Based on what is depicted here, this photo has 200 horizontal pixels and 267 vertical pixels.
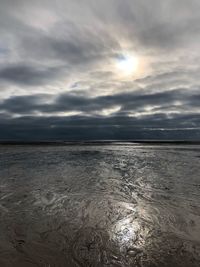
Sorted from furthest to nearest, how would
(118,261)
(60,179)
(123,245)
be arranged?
(60,179), (123,245), (118,261)

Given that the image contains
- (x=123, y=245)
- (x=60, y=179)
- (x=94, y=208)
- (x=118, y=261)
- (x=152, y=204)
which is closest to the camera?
(x=118, y=261)

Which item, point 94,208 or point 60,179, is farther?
point 60,179

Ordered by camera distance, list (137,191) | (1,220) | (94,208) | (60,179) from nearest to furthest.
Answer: (1,220), (94,208), (137,191), (60,179)

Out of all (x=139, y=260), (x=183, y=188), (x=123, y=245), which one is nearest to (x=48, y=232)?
(x=123, y=245)

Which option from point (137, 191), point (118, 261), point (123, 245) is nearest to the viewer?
point (118, 261)

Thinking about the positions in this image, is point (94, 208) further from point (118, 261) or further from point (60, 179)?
point (60, 179)

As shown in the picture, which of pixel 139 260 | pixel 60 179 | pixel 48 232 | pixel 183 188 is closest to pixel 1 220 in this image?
pixel 48 232

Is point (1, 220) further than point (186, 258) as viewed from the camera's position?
Yes

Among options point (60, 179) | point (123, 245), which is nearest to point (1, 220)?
point (123, 245)

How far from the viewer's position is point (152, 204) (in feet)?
31.8

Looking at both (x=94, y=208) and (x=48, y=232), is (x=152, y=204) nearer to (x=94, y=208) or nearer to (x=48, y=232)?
(x=94, y=208)

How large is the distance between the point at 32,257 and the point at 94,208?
3.84 metres

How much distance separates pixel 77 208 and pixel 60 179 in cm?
599

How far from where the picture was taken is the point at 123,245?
19.7 ft
